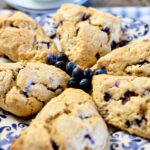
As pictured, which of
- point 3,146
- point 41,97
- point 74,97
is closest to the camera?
point 3,146

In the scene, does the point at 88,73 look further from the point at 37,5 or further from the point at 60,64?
the point at 37,5

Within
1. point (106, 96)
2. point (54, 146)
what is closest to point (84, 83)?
point (106, 96)

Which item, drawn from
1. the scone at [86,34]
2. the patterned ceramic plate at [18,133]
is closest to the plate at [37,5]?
the scone at [86,34]

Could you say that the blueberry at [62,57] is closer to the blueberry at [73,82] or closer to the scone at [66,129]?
the blueberry at [73,82]

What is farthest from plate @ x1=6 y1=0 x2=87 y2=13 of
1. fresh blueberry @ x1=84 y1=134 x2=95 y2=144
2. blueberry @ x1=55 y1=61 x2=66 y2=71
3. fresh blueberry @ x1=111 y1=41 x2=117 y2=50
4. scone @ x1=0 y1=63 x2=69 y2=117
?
fresh blueberry @ x1=84 y1=134 x2=95 y2=144

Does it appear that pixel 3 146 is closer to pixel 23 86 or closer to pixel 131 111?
pixel 23 86

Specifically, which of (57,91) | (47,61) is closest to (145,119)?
(57,91)

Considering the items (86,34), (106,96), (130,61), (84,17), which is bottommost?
(106,96)
